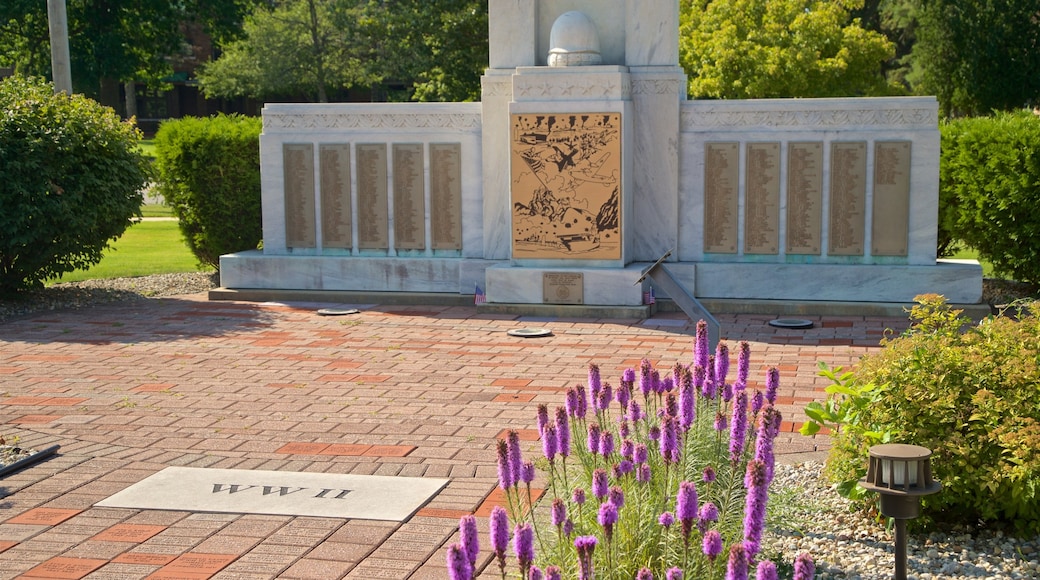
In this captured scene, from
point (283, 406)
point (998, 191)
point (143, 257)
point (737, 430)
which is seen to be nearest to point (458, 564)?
point (737, 430)

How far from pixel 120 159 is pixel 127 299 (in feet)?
5.49

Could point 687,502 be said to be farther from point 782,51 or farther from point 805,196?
point 782,51

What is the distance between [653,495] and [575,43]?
8522mm

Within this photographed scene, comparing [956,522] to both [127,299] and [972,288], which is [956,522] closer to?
[972,288]

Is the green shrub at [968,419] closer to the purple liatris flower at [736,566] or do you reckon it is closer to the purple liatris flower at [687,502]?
the purple liatris flower at [687,502]

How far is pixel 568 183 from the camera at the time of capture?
11922 millimetres

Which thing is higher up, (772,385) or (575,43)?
(575,43)

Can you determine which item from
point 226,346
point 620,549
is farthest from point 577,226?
point 620,549

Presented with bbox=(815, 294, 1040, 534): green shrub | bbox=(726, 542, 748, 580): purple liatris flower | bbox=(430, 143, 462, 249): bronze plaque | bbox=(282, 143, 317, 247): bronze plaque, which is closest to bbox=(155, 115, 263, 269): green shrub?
bbox=(282, 143, 317, 247): bronze plaque

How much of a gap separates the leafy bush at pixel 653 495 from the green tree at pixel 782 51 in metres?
20.4

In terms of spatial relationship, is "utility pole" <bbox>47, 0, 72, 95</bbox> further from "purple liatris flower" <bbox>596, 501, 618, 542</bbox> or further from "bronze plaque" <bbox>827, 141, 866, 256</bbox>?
"purple liatris flower" <bbox>596, 501, 618, 542</bbox>

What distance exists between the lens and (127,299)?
527 inches

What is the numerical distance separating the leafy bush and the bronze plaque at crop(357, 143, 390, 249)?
784 cm

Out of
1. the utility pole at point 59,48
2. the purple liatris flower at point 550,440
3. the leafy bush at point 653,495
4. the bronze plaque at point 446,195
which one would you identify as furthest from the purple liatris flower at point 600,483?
the utility pole at point 59,48
